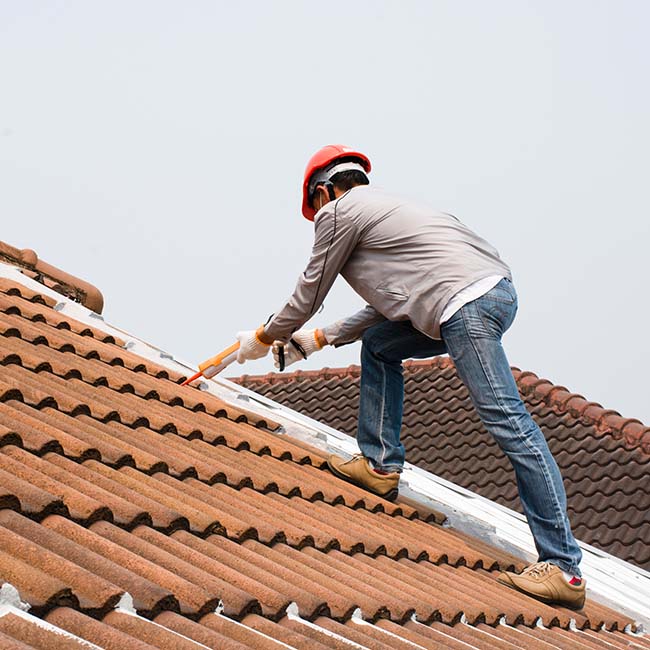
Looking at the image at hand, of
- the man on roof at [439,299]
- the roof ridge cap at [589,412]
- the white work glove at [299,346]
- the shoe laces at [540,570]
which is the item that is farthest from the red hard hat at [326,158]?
the roof ridge cap at [589,412]

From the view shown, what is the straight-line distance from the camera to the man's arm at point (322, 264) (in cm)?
372

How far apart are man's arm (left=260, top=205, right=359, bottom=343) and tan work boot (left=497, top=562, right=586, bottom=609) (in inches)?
47.7

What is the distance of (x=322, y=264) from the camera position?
148 inches

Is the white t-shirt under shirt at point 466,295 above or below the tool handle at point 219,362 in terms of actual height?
above

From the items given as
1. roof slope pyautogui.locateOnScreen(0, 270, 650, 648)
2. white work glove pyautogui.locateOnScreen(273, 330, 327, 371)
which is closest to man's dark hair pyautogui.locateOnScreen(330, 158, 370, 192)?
white work glove pyautogui.locateOnScreen(273, 330, 327, 371)

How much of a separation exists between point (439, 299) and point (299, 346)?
97cm

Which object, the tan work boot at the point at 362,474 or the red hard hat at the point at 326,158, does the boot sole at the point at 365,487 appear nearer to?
the tan work boot at the point at 362,474

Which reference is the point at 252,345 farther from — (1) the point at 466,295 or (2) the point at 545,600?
(2) the point at 545,600

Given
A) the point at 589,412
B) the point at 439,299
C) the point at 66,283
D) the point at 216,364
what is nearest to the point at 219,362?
the point at 216,364

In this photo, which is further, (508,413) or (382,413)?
(382,413)

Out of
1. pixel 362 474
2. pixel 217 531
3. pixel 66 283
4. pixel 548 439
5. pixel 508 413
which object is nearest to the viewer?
pixel 217 531

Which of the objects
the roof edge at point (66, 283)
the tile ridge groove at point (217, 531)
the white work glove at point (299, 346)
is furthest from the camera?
the roof edge at point (66, 283)

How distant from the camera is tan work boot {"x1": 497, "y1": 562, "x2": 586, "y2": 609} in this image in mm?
3701

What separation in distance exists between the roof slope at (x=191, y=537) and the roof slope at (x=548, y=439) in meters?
6.10
